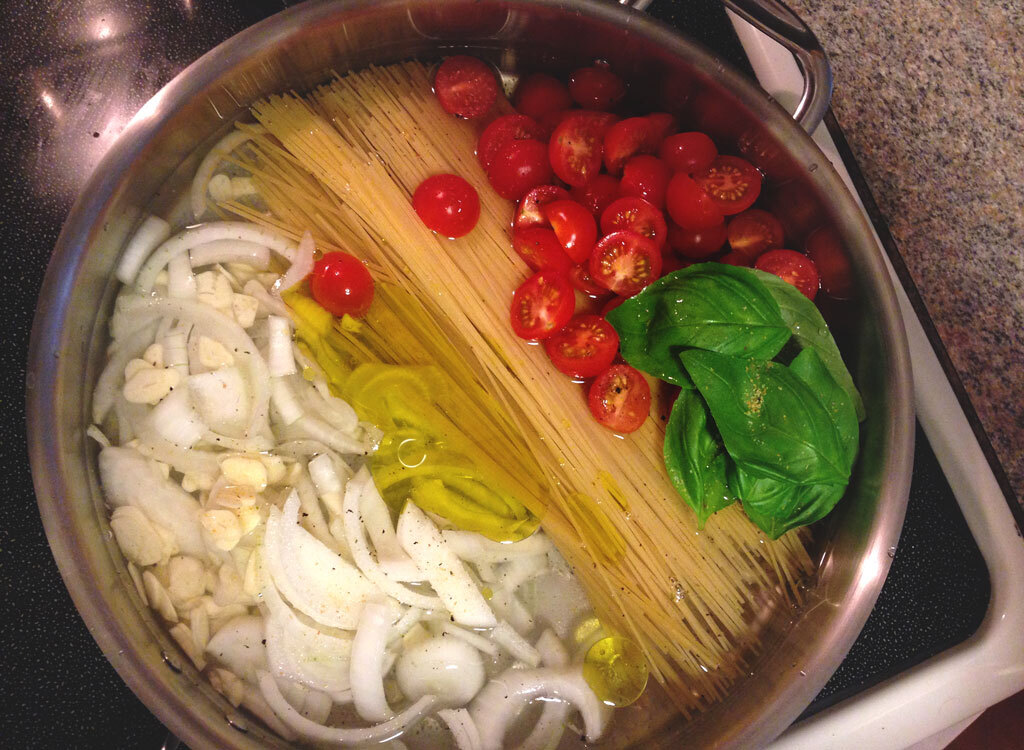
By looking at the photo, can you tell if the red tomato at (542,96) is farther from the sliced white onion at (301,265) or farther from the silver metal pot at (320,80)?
the sliced white onion at (301,265)

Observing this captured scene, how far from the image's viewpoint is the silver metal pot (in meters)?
0.92

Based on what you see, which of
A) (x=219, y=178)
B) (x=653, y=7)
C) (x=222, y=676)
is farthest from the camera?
(x=653, y=7)

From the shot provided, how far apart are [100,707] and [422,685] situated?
449 millimetres

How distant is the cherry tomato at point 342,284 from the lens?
3.47 feet

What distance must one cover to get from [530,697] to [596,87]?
936 mm

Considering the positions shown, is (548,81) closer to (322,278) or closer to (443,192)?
(443,192)

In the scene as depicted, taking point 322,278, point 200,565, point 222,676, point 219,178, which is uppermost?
point 219,178

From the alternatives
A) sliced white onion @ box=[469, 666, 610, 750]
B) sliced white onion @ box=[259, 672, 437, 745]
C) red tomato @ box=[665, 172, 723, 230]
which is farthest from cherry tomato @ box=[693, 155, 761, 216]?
sliced white onion @ box=[259, 672, 437, 745]

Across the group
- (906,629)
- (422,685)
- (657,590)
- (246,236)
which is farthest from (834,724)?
(246,236)

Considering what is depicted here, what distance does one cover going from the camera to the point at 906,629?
1.11 metres

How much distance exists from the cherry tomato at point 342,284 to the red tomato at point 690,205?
469 mm

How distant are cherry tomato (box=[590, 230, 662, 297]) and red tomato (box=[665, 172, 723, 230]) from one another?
0.08m

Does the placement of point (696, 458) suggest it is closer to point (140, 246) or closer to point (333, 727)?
point (333, 727)

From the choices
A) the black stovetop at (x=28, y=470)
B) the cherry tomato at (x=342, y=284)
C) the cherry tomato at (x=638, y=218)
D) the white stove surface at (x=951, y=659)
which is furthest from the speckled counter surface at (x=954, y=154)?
the cherry tomato at (x=342, y=284)
